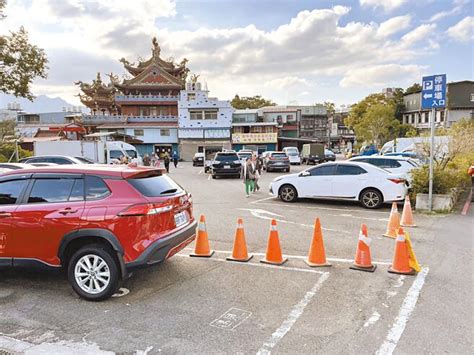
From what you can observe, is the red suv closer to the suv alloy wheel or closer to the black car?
the suv alloy wheel

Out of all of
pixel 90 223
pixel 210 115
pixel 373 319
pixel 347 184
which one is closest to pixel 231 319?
pixel 373 319

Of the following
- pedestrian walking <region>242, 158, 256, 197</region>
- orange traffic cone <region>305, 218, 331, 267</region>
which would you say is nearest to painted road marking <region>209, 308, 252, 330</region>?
orange traffic cone <region>305, 218, 331, 267</region>

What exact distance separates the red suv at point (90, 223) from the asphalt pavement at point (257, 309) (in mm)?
464

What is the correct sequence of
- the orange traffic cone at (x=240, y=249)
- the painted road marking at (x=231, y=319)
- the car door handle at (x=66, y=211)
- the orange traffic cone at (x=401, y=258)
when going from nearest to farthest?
the painted road marking at (x=231, y=319)
the car door handle at (x=66, y=211)
the orange traffic cone at (x=401, y=258)
the orange traffic cone at (x=240, y=249)

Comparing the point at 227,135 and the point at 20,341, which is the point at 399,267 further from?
the point at 227,135

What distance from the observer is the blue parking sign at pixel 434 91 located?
1015cm

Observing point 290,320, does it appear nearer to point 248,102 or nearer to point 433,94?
point 433,94

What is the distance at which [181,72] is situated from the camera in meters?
56.8

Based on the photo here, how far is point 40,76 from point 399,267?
996 inches

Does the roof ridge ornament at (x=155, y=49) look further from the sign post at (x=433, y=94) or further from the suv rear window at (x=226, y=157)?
the sign post at (x=433, y=94)

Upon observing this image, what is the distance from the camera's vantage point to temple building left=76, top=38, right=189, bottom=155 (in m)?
49.5

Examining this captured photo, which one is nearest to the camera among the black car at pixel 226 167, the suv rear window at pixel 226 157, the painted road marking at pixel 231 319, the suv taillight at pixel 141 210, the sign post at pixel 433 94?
the painted road marking at pixel 231 319

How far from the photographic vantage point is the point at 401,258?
5.70m

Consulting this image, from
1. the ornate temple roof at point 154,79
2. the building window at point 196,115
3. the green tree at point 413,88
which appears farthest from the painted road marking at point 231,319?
the green tree at point 413,88
